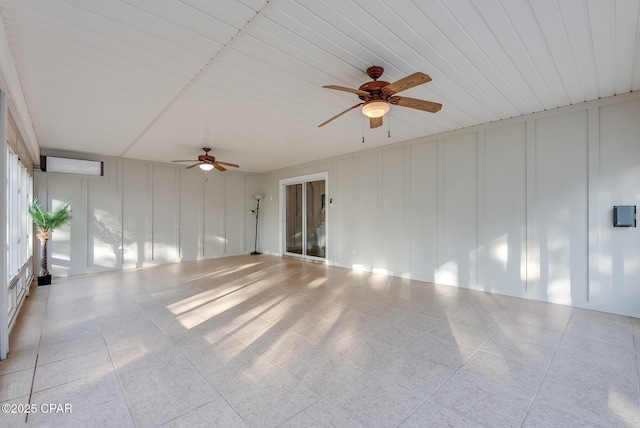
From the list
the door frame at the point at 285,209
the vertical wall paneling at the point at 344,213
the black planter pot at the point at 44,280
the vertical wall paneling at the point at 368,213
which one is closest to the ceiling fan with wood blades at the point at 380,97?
the vertical wall paneling at the point at 368,213

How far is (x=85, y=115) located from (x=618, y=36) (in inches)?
232

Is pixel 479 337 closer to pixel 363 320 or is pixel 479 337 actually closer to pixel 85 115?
pixel 363 320

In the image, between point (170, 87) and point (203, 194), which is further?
point (203, 194)

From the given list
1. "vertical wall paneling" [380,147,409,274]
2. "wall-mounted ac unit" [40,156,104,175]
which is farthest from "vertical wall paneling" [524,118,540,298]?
"wall-mounted ac unit" [40,156,104,175]

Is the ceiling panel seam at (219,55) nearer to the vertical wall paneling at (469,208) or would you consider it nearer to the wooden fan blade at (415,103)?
the wooden fan blade at (415,103)

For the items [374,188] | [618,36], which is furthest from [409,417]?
[374,188]

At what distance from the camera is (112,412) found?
5.95 ft

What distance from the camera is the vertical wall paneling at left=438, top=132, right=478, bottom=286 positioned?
4.68m

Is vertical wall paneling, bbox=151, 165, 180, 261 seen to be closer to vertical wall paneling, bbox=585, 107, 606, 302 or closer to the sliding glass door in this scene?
the sliding glass door

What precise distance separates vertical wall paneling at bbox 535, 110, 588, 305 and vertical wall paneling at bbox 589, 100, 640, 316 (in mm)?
159

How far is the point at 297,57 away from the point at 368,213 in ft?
13.2

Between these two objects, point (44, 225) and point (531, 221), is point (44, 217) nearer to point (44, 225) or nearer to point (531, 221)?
point (44, 225)

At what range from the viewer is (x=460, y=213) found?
15.8 ft

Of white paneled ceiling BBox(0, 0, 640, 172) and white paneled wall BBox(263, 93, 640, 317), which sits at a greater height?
white paneled ceiling BBox(0, 0, 640, 172)
